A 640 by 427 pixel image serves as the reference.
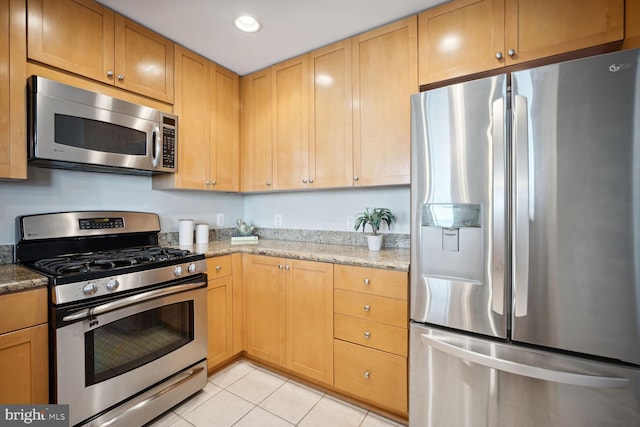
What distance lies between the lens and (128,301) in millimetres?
1438

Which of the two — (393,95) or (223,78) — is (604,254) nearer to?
(393,95)

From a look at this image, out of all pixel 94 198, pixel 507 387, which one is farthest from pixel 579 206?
pixel 94 198

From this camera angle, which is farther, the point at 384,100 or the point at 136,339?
the point at 384,100

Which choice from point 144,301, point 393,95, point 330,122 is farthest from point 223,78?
point 144,301

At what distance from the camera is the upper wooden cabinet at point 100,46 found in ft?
4.96

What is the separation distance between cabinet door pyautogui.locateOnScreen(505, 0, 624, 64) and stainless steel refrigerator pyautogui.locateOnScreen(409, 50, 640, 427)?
432 millimetres

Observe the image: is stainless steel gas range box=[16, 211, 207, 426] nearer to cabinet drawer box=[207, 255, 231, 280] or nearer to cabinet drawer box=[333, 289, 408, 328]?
cabinet drawer box=[207, 255, 231, 280]

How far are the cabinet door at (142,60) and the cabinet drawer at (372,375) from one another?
2127 mm

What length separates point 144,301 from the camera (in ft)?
4.99

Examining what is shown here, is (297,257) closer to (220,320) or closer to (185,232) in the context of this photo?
(220,320)

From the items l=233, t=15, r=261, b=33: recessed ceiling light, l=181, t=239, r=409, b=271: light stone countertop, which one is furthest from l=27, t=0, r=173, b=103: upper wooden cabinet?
l=181, t=239, r=409, b=271: light stone countertop

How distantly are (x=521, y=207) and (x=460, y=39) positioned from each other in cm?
109

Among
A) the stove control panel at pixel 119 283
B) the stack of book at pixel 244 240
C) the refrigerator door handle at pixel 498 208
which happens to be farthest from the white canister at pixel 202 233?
the refrigerator door handle at pixel 498 208

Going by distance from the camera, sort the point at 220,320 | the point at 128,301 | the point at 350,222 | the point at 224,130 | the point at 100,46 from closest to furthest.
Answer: the point at 128,301 < the point at 100,46 < the point at 220,320 < the point at 350,222 < the point at 224,130
